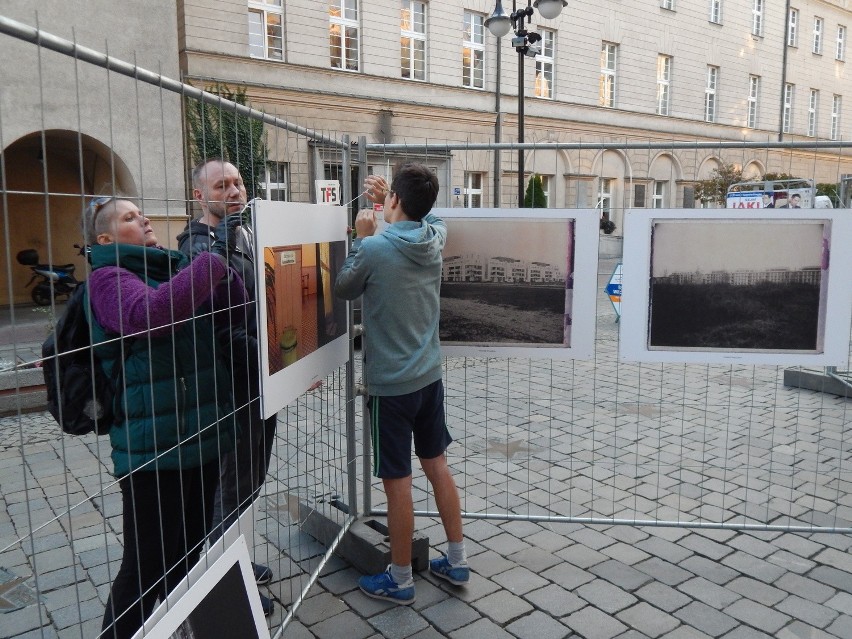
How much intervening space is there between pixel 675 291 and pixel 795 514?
5.61 ft

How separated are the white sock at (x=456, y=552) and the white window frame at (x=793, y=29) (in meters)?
38.7

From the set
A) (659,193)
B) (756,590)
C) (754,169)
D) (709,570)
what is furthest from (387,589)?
(754,169)

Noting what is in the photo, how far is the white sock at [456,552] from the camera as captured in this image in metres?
3.24

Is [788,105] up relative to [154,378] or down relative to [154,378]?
up

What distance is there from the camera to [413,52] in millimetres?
21359

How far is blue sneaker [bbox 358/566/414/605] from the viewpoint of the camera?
3.12 meters

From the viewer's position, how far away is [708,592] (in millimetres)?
3207

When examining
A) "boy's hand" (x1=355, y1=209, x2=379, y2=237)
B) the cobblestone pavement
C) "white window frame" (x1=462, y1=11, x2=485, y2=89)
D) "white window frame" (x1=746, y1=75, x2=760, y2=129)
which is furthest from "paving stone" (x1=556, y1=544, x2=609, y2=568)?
"white window frame" (x1=746, y1=75, x2=760, y2=129)

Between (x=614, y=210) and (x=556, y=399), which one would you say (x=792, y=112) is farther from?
(x=614, y=210)

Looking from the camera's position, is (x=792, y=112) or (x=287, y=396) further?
(x=792, y=112)

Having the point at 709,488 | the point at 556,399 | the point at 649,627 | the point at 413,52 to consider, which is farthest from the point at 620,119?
the point at 649,627

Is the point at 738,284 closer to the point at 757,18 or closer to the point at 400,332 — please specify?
the point at 400,332

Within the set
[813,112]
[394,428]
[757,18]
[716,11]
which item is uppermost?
[757,18]

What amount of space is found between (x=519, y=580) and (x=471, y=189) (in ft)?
6.85
